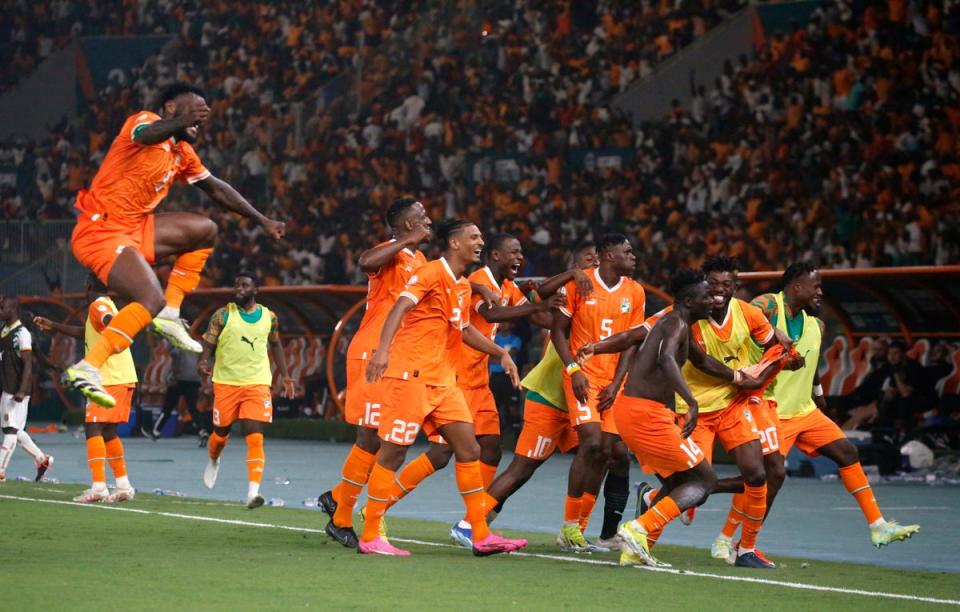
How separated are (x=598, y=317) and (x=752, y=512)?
2.01 metres

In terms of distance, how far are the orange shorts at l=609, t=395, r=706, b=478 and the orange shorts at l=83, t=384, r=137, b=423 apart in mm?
6561

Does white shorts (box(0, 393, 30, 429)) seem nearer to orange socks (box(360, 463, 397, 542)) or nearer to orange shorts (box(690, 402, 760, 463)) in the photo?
orange socks (box(360, 463, 397, 542))

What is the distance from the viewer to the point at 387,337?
9.93 meters

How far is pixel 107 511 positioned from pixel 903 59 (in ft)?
49.5

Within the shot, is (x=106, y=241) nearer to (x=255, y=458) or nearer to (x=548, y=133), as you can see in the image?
(x=255, y=458)

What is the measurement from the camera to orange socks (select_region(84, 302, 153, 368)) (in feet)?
33.6

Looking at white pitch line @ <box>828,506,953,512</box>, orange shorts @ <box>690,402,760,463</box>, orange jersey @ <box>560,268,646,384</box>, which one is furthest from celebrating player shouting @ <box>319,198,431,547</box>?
white pitch line @ <box>828,506,953,512</box>

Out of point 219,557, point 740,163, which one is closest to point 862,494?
point 219,557

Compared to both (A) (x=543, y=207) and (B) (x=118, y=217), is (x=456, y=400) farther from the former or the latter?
(A) (x=543, y=207)

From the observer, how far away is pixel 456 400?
10508mm

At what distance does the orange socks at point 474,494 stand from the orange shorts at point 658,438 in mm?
1031

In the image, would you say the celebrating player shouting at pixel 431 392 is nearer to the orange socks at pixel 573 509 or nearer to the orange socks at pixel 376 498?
the orange socks at pixel 376 498

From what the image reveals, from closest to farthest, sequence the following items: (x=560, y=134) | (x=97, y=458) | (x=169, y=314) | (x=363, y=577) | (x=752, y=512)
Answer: (x=363, y=577), (x=752, y=512), (x=169, y=314), (x=97, y=458), (x=560, y=134)

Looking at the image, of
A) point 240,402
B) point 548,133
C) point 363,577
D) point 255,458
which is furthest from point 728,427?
point 548,133
